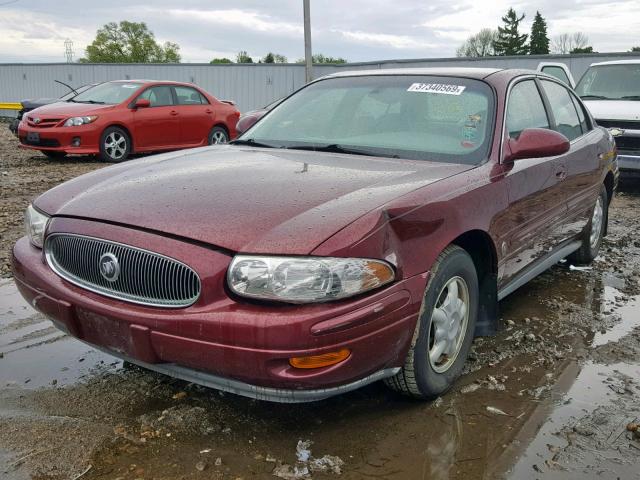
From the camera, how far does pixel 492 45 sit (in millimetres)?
78750

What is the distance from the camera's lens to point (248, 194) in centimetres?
268

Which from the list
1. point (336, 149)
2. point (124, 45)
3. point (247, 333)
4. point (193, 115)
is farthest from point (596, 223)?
point (124, 45)

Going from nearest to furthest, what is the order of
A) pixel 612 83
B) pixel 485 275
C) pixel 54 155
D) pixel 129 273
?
pixel 129 273 < pixel 485 275 < pixel 612 83 < pixel 54 155

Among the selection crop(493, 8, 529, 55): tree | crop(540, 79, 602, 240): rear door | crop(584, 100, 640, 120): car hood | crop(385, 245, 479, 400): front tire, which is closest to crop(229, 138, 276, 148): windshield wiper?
crop(385, 245, 479, 400): front tire

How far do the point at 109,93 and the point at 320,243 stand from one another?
1048 centimetres

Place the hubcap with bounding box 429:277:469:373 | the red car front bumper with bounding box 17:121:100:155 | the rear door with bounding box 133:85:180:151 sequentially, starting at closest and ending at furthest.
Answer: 1. the hubcap with bounding box 429:277:469:373
2. the red car front bumper with bounding box 17:121:100:155
3. the rear door with bounding box 133:85:180:151

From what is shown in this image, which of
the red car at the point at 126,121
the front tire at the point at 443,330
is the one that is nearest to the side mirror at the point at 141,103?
the red car at the point at 126,121

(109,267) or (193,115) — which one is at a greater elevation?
(193,115)

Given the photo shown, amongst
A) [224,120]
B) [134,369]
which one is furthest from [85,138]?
[134,369]

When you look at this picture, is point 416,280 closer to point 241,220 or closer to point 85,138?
point 241,220

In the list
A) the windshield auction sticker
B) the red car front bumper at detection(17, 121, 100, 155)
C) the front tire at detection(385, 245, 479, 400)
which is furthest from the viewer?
the red car front bumper at detection(17, 121, 100, 155)

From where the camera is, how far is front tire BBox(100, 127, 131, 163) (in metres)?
10.9

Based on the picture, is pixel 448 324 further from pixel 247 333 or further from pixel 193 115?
pixel 193 115

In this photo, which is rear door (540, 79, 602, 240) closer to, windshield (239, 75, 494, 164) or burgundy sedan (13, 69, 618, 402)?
burgundy sedan (13, 69, 618, 402)
